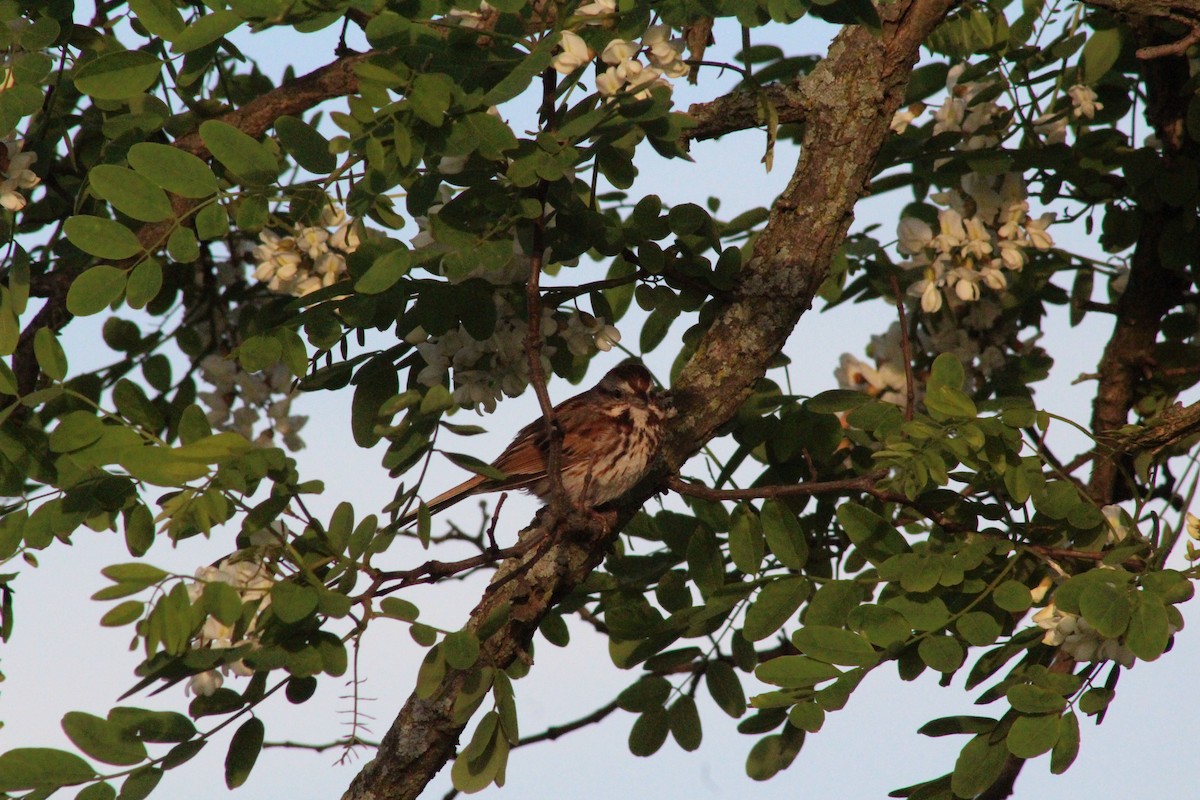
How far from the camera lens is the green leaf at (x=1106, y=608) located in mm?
3127

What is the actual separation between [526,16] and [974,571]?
2.08 metres

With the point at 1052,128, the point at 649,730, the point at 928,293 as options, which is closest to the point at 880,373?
the point at 928,293

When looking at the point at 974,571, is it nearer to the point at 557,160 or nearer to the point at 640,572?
the point at 640,572

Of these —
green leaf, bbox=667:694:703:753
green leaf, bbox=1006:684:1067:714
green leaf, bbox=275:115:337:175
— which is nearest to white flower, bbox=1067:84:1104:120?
green leaf, bbox=1006:684:1067:714

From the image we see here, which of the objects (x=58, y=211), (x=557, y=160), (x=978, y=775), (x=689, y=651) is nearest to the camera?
(x=557, y=160)

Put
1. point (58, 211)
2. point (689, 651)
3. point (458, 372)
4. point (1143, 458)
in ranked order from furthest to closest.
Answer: point (58, 211) → point (689, 651) → point (1143, 458) → point (458, 372)

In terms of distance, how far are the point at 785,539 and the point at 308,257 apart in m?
1.72

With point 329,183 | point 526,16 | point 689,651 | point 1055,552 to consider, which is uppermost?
point 526,16

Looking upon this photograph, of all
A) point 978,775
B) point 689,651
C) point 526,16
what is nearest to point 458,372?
point 526,16

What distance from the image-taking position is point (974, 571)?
3.63 meters

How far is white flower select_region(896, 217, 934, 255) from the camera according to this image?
173 inches

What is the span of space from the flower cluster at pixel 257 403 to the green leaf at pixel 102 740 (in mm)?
1417

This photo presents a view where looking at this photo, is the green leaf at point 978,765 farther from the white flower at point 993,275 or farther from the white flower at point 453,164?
the white flower at point 453,164

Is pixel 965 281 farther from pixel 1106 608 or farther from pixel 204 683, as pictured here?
pixel 204 683
